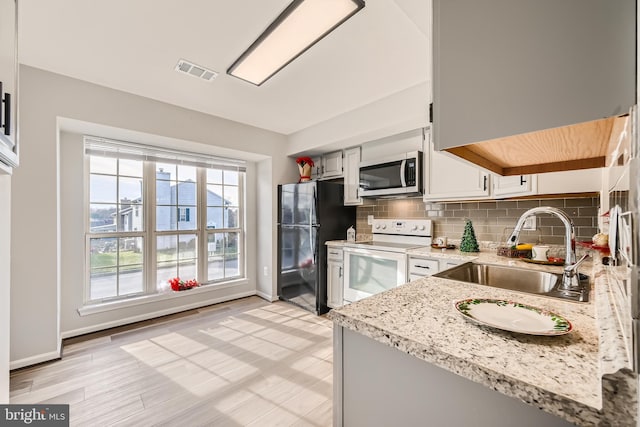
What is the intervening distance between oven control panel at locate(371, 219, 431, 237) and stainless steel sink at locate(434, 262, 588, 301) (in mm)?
1257

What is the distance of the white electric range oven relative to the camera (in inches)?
101

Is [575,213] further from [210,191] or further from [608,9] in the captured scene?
[210,191]

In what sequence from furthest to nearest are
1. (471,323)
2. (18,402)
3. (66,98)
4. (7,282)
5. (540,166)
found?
(66,98)
(18,402)
(7,282)
(540,166)
(471,323)

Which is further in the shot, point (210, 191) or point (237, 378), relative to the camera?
point (210, 191)

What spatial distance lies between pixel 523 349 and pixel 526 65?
623 millimetres

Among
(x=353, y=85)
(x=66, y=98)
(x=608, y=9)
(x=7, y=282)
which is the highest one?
(x=353, y=85)

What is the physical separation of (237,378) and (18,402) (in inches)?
52.6

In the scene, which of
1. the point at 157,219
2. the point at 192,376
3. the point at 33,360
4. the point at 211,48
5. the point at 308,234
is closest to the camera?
the point at 211,48

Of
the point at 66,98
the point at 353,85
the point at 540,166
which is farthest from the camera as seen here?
the point at 353,85

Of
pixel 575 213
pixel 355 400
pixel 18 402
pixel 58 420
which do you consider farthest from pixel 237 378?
pixel 575 213

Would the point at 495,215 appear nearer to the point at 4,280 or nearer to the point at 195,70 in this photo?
the point at 195,70

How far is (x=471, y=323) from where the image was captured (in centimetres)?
75

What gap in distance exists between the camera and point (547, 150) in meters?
0.80

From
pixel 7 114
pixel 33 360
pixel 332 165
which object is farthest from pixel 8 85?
pixel 332 165
